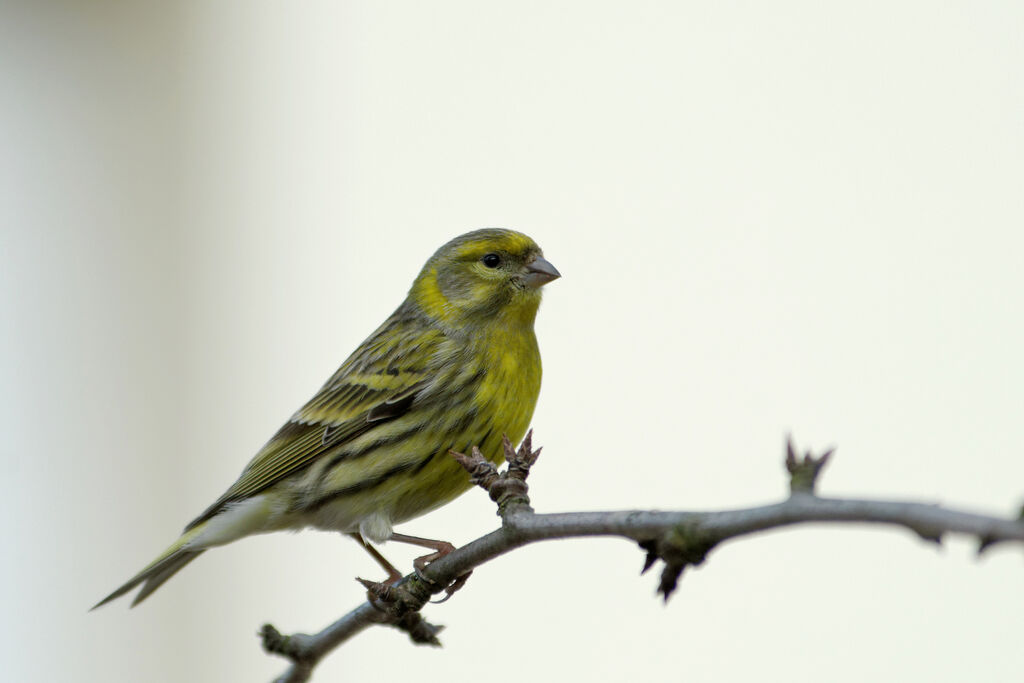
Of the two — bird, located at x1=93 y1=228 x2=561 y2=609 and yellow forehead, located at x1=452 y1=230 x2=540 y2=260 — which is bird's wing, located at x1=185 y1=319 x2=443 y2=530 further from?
yellow forehead, located at x1=452 y1=230 x2=540 y2=260

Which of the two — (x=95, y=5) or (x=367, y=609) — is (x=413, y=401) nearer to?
(x=367, y=609)

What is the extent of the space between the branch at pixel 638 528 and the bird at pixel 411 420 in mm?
498

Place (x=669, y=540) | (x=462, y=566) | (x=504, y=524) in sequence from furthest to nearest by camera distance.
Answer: (x=462, y=566), (x=504, y=524), (x=669, y=540)

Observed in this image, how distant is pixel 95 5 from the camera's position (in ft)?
24.6

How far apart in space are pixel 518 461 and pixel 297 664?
85 centimetres

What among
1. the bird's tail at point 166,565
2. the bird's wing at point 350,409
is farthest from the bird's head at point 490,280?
the bird's tail at point 166,565

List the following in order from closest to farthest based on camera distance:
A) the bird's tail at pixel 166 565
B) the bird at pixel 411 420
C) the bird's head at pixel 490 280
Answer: the bird at pixel 411 420
the bird's tail at pixel 166 565
the bird's head at pixel 490 280

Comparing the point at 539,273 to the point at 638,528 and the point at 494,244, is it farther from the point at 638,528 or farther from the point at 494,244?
the point at 638,528

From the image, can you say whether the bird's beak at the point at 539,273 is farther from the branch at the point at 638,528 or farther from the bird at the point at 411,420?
the branch at the point at 638,528

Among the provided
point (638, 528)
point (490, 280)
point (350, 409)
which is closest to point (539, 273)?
point (490, 280)

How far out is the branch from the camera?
101 cm

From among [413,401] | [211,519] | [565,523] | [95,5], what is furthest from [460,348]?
[95,5]

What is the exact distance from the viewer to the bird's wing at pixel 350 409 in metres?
3.23

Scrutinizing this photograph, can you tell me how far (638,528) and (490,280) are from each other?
6.63ft
